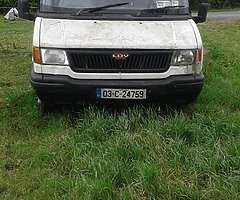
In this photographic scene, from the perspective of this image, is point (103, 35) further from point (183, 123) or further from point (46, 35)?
point (183, 123)

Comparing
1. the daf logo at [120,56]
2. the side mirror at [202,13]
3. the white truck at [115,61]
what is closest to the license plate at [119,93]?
the white truck at [115,61]

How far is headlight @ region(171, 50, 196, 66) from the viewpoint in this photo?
5578 mm

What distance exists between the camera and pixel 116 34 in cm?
558

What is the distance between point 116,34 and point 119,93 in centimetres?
68

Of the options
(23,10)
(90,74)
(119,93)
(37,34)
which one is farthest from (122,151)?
(23,10)

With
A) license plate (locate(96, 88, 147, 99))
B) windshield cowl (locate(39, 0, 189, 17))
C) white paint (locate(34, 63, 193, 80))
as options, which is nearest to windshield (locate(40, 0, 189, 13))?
windshield cowl (locate(39, 0, 189, 17))

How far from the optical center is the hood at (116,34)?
215 inches

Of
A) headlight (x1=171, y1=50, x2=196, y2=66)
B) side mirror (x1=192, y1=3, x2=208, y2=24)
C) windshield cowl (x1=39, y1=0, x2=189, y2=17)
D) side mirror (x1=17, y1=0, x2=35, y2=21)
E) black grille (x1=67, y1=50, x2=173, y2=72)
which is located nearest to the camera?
black grille (x1=67, y1=50, x2=173, y2=72)

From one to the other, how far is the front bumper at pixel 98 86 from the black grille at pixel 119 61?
136 millimetres

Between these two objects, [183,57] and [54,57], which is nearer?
[54,57]

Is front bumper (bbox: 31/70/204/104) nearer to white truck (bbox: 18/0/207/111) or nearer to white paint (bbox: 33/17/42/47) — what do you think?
white truck (bbox: 18/0/207/111)

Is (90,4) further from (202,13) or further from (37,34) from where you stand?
(202,13)

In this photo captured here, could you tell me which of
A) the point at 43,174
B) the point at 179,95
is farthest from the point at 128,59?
the point at 43,174

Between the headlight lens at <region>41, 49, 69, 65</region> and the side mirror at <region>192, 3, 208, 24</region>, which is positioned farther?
the side mirror at <region>192, 3, 208, 24</region>
